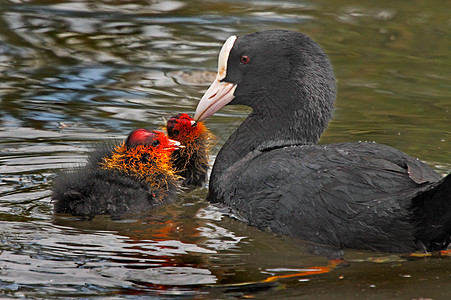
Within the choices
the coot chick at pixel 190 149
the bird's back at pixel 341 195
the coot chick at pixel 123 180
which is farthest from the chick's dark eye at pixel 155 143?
the bird's back at pixel 341 195

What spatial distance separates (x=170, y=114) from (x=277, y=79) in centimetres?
207

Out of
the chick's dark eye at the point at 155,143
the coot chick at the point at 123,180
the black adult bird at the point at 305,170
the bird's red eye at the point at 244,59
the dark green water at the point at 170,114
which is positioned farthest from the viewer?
the bird's red eye at the point at 244,59

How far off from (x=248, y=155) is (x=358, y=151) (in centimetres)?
98

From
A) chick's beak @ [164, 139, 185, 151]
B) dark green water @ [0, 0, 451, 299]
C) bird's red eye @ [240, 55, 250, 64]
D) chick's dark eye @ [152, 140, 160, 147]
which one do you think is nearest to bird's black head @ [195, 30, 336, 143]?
bird's red eye @ [240, 55, 250, 64]

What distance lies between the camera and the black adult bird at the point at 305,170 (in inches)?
172

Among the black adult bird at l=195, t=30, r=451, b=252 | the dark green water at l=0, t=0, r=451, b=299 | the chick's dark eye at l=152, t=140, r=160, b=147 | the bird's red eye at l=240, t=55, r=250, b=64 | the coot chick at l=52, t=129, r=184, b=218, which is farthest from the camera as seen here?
the bird's red eye at l=240, t=55, r=250, b=64

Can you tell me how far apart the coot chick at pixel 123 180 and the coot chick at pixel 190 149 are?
0.32m

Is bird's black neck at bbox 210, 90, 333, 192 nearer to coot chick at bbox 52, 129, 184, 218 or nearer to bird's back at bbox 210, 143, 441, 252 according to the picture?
coot chick at bbox 52, 129, 184, 218

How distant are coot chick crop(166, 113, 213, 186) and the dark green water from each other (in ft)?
0.72

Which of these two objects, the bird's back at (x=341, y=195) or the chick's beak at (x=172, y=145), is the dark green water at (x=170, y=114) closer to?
the bird's back at (x=341, y=195)

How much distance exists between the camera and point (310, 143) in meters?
5.56

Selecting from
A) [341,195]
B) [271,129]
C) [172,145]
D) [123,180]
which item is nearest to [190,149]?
[172,145]

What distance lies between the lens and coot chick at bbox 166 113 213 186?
236 inches

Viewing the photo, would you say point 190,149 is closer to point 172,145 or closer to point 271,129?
point 172,145
